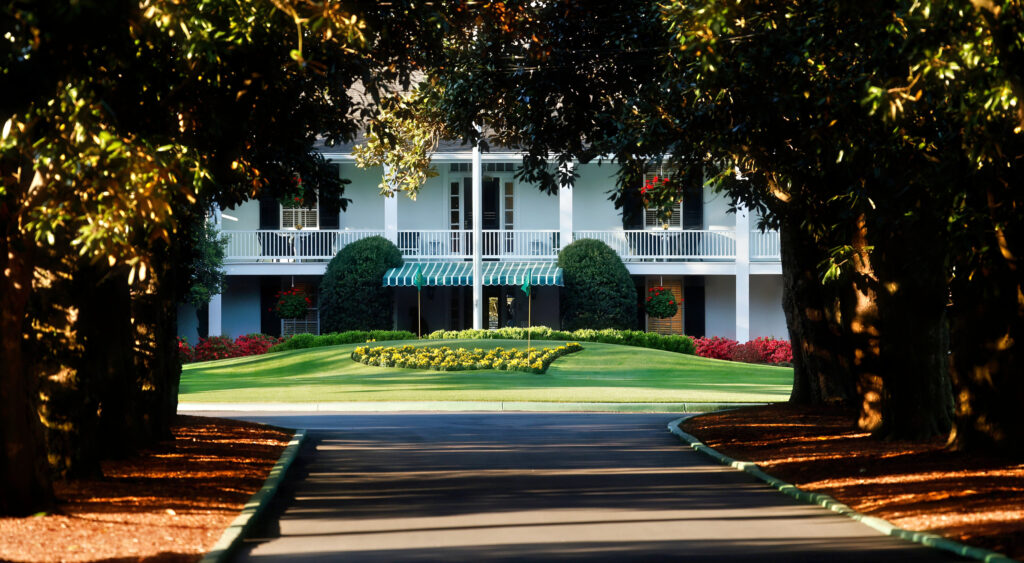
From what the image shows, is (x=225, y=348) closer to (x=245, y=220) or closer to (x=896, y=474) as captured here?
(x=245, y=220)

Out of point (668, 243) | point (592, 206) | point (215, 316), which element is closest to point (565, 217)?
point (592, 206)

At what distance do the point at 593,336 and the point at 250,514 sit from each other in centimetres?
2671

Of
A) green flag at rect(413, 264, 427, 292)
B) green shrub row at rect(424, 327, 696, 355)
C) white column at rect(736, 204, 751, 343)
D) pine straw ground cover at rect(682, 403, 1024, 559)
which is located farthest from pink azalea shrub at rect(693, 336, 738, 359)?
pine straw ground cover at rect(682, 403, 1024, 559)

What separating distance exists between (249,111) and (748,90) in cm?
524

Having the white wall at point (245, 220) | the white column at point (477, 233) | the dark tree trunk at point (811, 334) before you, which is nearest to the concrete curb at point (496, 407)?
the dark tree trunk at point (811, 334)

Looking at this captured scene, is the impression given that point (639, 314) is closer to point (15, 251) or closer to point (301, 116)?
point (301, 116)

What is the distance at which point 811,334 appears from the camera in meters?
20.1

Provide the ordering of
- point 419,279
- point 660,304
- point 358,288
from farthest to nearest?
point 660,304, point 358,288, point 419,279

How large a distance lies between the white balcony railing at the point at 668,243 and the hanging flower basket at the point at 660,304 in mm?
1099

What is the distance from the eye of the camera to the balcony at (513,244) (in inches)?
1545

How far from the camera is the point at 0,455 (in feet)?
29.9

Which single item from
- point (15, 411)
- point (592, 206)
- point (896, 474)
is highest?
point (592, 206)

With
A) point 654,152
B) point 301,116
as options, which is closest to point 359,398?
point 654,152

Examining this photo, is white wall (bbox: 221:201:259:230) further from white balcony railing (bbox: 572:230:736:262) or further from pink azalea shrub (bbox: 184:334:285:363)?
white balcony railing (bbox: 572:230:736:262)
